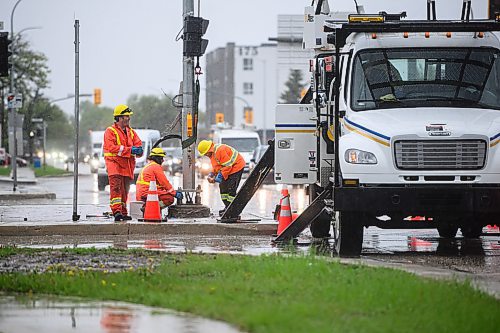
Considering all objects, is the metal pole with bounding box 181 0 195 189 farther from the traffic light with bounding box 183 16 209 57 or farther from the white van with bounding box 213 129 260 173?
the white van with bounding box 213 129 260 173

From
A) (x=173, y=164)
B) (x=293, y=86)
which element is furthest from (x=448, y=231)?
(x=293, y=86)

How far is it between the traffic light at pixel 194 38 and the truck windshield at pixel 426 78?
19.3 feet

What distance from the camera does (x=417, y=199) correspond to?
1459cm

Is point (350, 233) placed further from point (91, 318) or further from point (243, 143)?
point (243, 143)

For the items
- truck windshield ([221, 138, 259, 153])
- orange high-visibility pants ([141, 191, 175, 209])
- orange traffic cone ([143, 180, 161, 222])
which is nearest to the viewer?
orange traffic cone ([143, 180, 161, 222])

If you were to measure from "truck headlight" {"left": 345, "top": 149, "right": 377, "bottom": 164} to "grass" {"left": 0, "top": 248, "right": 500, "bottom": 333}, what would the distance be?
2.39 m

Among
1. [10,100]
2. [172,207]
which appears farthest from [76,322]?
[10,100]

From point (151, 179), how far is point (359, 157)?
6376mm

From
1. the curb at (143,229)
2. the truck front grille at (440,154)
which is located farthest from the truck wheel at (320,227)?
the truck front grille at (440,154)

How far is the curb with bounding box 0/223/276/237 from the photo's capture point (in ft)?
61.3

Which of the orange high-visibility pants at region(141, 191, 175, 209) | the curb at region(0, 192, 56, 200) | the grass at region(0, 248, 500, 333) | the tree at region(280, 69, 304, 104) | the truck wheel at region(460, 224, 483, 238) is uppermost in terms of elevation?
the tree at region(280, 69, 304, 104)

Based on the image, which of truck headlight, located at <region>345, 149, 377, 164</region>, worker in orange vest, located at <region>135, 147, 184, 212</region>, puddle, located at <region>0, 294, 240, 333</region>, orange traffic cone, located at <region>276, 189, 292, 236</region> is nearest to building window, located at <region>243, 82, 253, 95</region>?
worker in orange vest, located at <region>135, 147, 184, 212</region>

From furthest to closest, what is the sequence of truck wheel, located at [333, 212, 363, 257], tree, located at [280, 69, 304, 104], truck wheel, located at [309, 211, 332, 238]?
tree, located at [280, 69, 304, 104]
truck wheel, located at [309, 211, 332, 238]
truck wheel, located at [333, 212, 363, 257]

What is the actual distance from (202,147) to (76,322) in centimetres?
1250
